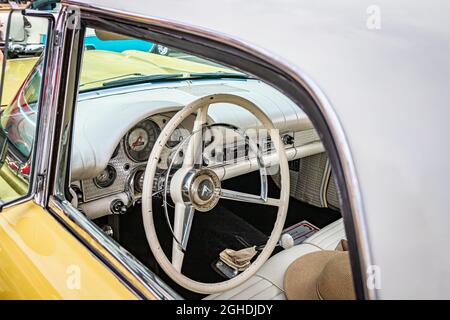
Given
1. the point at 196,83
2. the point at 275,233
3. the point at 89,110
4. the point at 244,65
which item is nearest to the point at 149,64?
the point at 196,83

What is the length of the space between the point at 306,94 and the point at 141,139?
1.36 metres

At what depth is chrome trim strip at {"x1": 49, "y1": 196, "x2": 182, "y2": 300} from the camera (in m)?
1.11

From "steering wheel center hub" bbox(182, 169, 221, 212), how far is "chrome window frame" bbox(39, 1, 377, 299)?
0.58 meters

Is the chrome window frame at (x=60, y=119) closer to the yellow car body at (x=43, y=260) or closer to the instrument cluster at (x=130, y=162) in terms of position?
the yellow car body at (x=43, y=260)

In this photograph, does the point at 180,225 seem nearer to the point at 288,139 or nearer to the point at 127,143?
the point at 127,143

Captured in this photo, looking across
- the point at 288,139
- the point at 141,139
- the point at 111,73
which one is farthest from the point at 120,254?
the point at 288,139

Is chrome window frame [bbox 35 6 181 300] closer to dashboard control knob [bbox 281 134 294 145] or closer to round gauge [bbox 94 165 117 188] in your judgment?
round gauge [bbox 94 165 117 188]

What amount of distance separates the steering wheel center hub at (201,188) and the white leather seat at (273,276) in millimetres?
299

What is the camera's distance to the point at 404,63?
2.65 ft

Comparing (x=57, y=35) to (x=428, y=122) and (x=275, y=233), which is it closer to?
(x=275, y=233)

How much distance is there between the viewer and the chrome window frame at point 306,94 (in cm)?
71

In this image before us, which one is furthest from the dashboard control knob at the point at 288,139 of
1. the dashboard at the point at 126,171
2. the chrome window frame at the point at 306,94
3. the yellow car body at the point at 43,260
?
the chrome window frame at the point at 306,94

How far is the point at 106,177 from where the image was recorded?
78.2 inches
